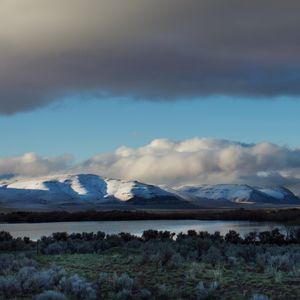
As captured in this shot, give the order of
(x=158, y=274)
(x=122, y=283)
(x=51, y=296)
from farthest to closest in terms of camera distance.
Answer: (x=158, y=274), (x=122, y=283), (x=51, y=296)

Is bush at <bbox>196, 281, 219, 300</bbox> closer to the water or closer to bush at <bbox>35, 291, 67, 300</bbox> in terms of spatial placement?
bush at <bbox>35, 291, 67, 300</bbox>

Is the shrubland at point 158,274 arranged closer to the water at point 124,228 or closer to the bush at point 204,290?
the bush at point 204,290

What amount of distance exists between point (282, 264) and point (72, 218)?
77.6 metres

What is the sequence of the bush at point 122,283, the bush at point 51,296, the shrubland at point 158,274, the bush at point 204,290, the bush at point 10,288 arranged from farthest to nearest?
the bush at point 122,283 < the bush at point 10,288 < the shrubland at point 158,274 < the bush at point 204,290 < the bush at point 51,296

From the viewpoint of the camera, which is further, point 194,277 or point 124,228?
point 124,228

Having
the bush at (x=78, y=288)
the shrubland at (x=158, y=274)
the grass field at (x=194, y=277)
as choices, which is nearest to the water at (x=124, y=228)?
the shrubland at (x=158, y=274)

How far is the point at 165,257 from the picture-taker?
17609mm

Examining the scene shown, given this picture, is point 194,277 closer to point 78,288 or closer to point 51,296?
point 78,288

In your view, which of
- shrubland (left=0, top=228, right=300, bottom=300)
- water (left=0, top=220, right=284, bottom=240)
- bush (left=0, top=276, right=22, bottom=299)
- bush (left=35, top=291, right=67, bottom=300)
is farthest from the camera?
water (left=0, top=220, right=284, bottom=240)

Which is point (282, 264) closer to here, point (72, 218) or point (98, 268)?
point (98, 268)

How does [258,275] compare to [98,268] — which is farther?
[98,268]

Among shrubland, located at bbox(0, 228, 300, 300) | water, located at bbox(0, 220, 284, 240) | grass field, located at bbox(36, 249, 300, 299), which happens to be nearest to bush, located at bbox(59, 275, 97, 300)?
shrubland, located at bbox(0, 228, 300, 300)

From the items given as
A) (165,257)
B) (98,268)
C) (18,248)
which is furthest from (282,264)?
(18,248)

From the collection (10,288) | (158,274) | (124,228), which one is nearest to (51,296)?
(10,288)
